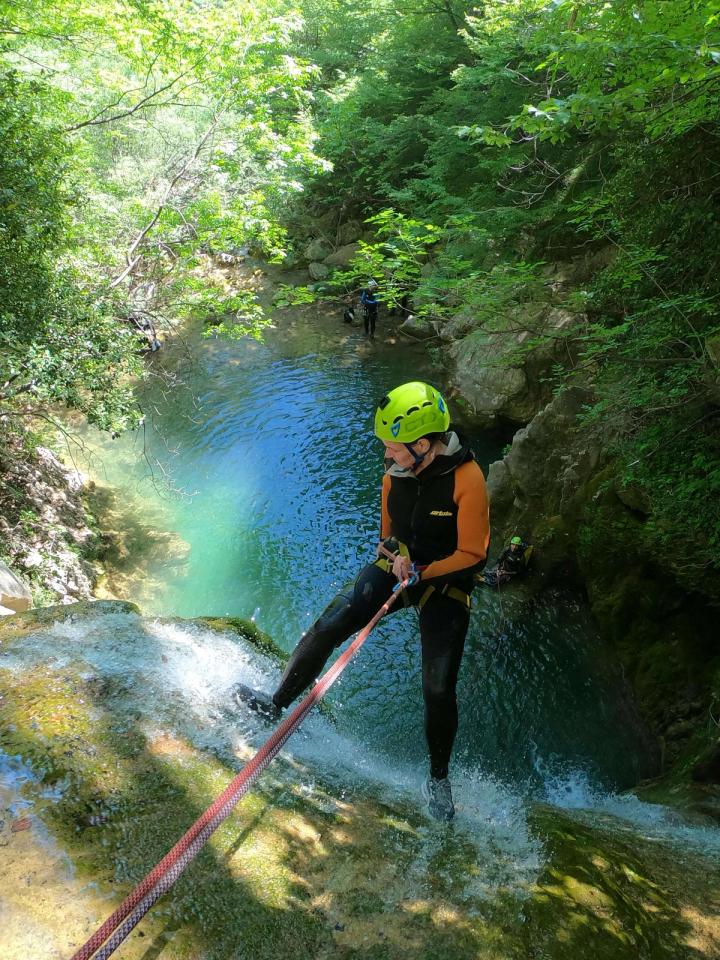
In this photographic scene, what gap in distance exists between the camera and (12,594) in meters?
6.04

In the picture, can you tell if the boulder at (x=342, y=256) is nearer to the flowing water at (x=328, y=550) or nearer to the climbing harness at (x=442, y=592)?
the flowing water at (x=328, y=550)

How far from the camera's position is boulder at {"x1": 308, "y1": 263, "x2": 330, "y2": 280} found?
23825 millimetres

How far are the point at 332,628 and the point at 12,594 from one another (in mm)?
4338

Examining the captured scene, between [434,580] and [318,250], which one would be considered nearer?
[434,580]

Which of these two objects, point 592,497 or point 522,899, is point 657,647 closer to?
point 592,497

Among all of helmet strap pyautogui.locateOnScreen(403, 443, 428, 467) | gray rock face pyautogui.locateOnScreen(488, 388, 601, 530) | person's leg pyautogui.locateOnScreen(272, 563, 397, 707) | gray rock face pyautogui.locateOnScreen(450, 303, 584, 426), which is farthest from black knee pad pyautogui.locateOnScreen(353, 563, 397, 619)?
gray rock face pyautogui.locateOnScreen(450, 303, 584, 426)

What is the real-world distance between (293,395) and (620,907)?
1505 cm

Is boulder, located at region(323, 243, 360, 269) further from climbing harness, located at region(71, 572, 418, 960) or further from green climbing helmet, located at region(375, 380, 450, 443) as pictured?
climbing harness, located at region(71, 572, 418, 960)

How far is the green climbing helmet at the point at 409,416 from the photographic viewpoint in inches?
138

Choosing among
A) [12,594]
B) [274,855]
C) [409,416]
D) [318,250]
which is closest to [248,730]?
[274,855]

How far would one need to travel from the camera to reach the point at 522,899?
8.09 ft

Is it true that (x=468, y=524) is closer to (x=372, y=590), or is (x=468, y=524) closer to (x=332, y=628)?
(x=372, y=590)

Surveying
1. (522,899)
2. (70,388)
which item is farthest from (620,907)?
(70,388)

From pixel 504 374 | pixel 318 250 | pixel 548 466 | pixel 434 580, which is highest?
pixel 318 250
